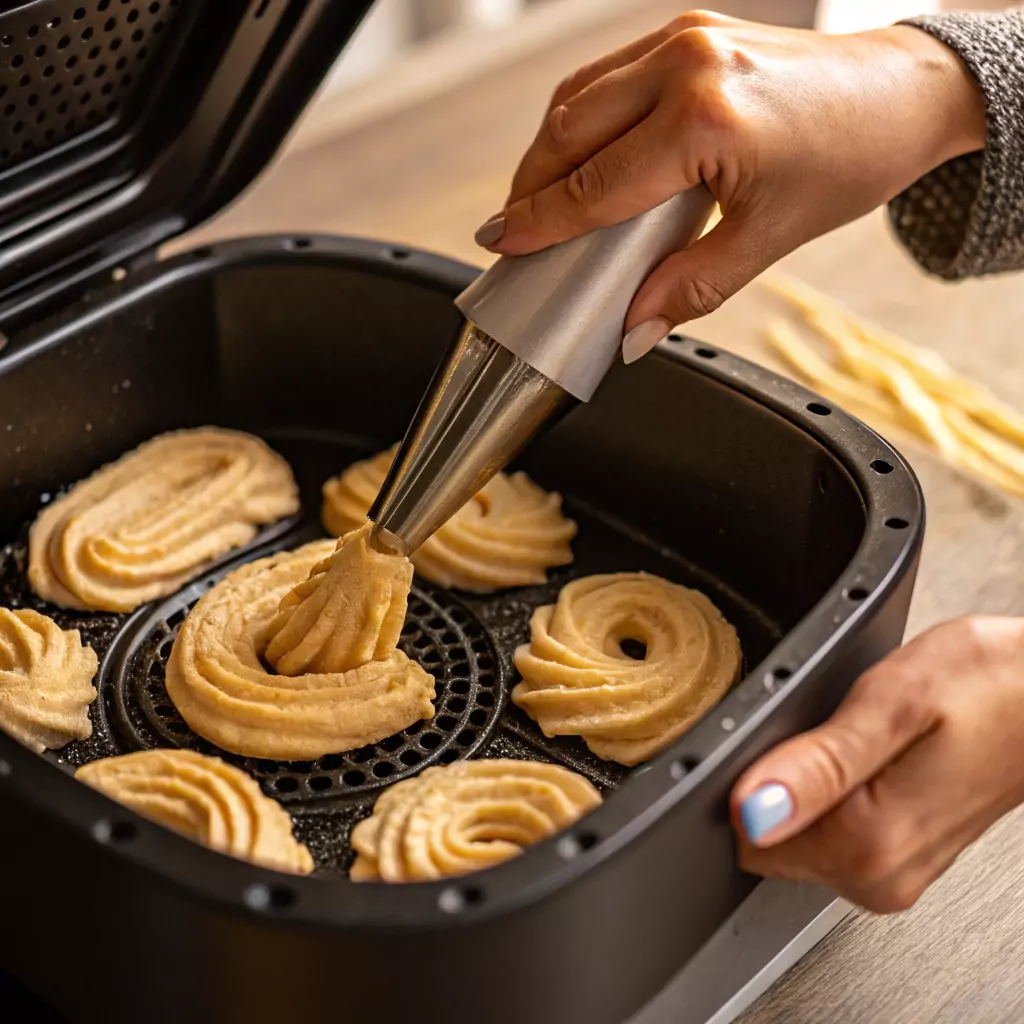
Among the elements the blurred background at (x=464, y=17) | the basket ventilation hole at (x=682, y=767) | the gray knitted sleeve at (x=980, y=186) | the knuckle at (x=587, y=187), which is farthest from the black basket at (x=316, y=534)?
the blurred background at (x=464, y=17)

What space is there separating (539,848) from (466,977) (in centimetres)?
8

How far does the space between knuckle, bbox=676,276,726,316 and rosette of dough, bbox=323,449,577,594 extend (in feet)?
→ 0.99

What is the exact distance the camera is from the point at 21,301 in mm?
1271

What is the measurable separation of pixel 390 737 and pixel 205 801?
19 cm

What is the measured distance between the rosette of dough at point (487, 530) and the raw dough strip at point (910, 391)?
513 millimetres

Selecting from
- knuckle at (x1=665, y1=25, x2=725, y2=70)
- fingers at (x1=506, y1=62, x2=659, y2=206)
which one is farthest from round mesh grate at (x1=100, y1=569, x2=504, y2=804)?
knuckle at (x1=665, y1=25, x2=725, y2=70)

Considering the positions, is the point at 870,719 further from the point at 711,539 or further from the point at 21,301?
the point at 21,301

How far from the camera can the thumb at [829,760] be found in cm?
86

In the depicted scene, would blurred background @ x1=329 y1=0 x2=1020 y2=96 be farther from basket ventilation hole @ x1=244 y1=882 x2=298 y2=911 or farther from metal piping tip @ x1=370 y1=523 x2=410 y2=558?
basket ventilation hole @ x1=244 y1=882 x2=298 y2=911

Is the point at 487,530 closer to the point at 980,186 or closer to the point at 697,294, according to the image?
the point at 697,294

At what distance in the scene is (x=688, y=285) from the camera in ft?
3.58

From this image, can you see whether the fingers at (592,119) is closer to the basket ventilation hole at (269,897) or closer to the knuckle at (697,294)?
the knuckle at (697,294)

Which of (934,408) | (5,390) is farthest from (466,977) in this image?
(934,408)

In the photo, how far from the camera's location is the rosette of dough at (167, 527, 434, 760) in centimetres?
111
